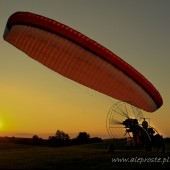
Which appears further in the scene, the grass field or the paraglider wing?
the grass field

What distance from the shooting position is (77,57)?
60.7ft

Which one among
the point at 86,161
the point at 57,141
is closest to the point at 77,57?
the point at 86,161

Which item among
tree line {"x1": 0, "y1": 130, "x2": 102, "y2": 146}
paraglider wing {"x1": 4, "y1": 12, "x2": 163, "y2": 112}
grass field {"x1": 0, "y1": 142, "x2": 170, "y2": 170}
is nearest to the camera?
Answer: paraglider wing {"x1": 4, "y1": 12, "x2": 163, "y2": 112}

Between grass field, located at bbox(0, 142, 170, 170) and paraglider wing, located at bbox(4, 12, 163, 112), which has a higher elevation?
paraglider wing, located at bbox(4, 12, 163, 112)

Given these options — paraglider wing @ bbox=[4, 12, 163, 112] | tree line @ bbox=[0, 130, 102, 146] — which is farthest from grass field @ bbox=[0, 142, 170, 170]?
tree line @ bbox=[0, 130, 102, 146]

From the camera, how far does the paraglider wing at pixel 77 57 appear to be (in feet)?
57.8

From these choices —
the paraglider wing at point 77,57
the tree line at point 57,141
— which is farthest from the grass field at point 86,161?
the tree line at point 57,141

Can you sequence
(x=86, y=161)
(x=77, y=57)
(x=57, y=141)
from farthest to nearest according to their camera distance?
(x=57, y=141), (x=86, y=161), (x=77, y=57)

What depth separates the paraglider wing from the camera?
57.8 ft

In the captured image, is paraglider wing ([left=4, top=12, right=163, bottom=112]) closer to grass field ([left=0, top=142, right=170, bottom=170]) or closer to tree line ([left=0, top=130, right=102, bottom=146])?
Answer: grass field ([left=0, top=142, right=170, bottom=170])

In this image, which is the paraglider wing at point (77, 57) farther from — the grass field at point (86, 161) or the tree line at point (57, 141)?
the tree line at point (57, 141)

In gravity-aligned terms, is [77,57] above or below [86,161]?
above

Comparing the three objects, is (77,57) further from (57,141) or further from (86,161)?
(57,141)

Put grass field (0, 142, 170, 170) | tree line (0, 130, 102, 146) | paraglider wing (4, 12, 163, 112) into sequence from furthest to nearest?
tree line (0, 130, 102, 146) → grass field (0, 142, 170, 170) → paraglider wing (4, 12, 163, 112)
